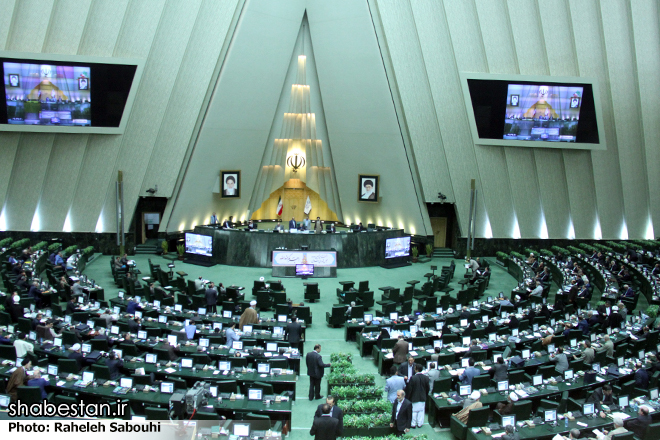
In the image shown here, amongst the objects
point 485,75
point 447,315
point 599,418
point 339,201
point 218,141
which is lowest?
point 599,418

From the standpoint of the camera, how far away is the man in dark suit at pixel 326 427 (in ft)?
25.7

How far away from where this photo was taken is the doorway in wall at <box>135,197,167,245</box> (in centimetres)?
2728

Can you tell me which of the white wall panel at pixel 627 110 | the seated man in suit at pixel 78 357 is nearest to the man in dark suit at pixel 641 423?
the seated man in suit at pixel 78 357

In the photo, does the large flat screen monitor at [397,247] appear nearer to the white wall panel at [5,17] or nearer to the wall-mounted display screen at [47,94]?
the wall-mounted display screen at [47,94]

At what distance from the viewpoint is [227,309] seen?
1566cm

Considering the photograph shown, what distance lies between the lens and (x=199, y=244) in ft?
79.8

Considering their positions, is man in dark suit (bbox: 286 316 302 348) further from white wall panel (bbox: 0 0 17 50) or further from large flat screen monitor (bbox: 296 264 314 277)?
white wall panel (bbox: 0 0 17 50)

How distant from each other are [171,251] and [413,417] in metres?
19.3

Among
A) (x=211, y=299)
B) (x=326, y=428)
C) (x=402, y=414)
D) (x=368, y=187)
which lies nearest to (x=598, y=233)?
(x=368, y=187)

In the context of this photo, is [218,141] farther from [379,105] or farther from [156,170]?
[379,105]

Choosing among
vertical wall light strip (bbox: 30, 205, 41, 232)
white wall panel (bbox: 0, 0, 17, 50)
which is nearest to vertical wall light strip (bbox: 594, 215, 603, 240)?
vertical wall light strip (bbox: 30, 205, 41, 232)

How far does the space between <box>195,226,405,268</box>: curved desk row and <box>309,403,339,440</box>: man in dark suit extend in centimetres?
1545

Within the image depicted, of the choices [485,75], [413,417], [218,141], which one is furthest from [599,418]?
[218,141]

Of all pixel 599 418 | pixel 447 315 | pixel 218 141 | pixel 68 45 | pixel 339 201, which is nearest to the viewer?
pixel 599 418
